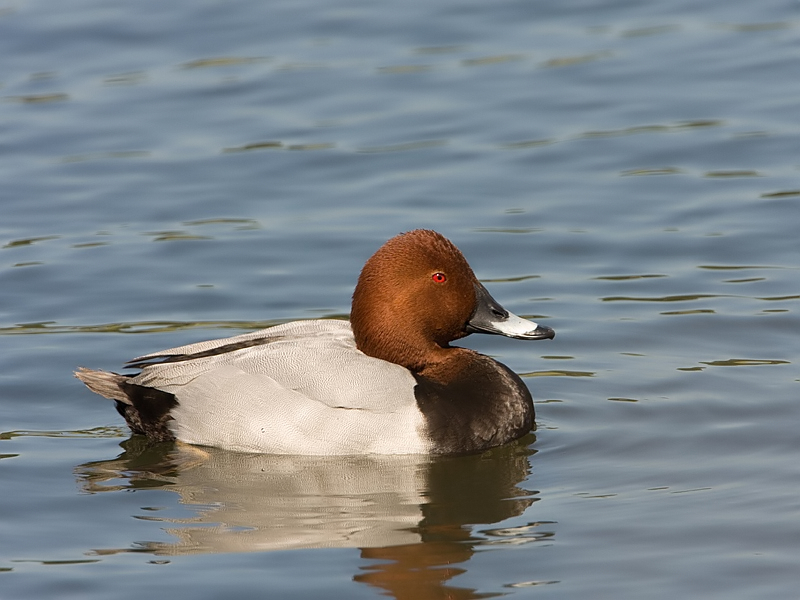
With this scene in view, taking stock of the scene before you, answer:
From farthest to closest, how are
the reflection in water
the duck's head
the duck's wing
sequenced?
1. the duck's head
2. the duck's wing
3. the reflection in water

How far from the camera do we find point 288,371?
702 centimetres

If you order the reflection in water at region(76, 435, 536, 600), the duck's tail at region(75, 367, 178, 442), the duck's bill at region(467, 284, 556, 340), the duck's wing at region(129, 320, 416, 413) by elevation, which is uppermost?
the duck's bill at region(467, 284, 556, 340)

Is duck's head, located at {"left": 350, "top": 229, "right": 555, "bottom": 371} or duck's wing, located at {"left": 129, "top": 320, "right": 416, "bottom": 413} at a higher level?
duck's head, located at {"left": 350, "top": 229, "right": 555, "bottom": 371}

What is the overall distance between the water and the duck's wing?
322mm

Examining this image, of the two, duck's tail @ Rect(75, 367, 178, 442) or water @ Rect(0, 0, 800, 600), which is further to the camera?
duck's tail @ Rect(75, 367, 178, 442)

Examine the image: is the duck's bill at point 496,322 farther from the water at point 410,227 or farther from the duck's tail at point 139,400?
the duck's tail at point 139,400

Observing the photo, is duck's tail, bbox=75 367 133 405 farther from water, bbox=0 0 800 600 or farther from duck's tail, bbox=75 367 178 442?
water, bbox=0 0 800 600

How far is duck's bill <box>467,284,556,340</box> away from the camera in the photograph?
7367 millimetres

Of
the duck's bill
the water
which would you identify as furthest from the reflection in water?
the duck's bill

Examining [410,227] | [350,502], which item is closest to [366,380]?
[350,502]

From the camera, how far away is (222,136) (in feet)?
38.4

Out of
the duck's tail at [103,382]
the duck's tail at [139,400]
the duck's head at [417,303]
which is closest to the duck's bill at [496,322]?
the duck's head at [417,303]

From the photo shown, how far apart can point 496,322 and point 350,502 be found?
4.75 ft

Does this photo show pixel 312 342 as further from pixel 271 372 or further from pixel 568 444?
pixel 568 444
